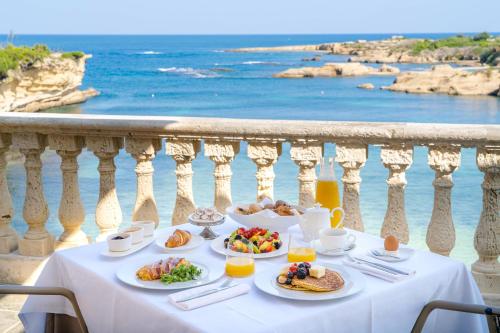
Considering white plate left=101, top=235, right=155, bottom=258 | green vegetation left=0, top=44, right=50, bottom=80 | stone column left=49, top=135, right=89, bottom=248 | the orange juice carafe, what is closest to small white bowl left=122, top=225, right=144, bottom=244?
white plate left=101, top=235, right=155, bottom=258

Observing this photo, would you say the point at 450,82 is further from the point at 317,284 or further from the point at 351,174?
the point at 317,284

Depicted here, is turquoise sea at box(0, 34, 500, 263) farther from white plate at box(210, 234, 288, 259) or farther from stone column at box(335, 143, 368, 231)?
white plate at box(210, 234, 288, 259)

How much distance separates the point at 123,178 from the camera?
618 inches

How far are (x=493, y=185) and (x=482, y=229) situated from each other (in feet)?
0.83

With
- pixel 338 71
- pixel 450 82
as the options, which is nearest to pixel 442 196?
pixel 450 82

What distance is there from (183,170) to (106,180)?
47cm

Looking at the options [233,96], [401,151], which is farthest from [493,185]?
[233,96]

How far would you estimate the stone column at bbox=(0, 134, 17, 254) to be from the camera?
390 cm

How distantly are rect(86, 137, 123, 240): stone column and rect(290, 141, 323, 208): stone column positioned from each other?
3.37ft

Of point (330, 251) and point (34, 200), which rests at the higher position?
point (330, 251)

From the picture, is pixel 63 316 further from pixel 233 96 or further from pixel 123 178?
pixel 233 96

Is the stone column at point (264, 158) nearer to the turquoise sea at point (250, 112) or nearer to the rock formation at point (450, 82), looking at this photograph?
the turquoise sea at point (250, 112)

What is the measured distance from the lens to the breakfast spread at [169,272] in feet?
6.85

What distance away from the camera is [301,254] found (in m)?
2.30
